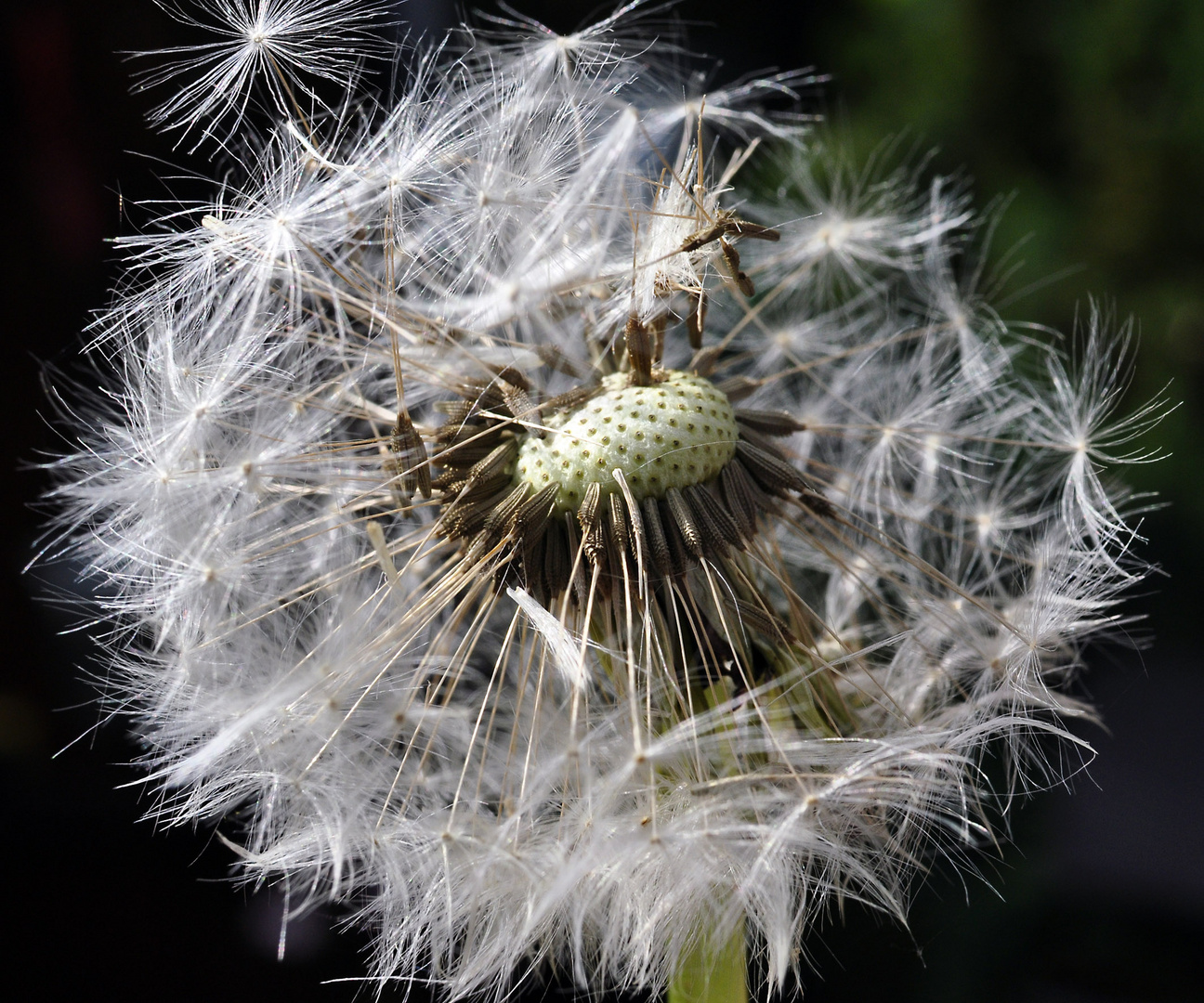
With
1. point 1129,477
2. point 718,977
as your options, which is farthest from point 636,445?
point 1129,477

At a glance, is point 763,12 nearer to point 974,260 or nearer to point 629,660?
point 974,260

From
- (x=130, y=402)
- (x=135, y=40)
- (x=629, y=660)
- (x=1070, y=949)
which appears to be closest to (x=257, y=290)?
(x=130, y=402)

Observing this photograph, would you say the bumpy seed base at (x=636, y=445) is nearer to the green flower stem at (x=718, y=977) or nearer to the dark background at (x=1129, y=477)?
the green flower stem at (x=718, y=977)

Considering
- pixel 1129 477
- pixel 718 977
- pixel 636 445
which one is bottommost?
pixel 718 977

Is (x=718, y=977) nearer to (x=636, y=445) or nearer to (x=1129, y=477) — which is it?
(x=636, y=445)

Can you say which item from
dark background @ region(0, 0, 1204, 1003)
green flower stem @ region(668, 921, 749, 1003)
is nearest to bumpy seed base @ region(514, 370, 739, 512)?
green flower stem @ region(668, 921, 749, 1003)

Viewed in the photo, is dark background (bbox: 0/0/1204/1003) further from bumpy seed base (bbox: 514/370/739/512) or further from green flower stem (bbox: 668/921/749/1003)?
bumpy seed base (bbox: 514/370/739/512)
